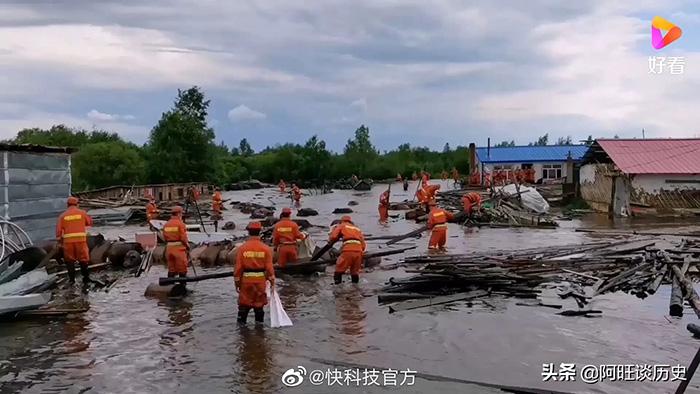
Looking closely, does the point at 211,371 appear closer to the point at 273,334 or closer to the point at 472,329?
the point at 273,334

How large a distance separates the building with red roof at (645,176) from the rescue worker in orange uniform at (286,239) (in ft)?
73.1

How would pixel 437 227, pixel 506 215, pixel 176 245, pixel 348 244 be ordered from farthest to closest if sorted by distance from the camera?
pixel 506 215
pixel 437 227
pixel 176 245
pixel 348 244

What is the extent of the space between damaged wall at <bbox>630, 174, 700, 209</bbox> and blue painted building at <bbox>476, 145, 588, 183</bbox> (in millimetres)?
23882

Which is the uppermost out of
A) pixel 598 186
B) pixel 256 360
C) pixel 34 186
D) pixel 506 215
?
pixel 34 186

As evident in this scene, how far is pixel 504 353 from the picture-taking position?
9.76 metres

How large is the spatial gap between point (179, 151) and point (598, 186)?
43893mm

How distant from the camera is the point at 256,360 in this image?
372 inches

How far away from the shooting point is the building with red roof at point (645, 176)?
32.0 meters

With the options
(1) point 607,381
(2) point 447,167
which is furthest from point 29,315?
(2) point 447,167

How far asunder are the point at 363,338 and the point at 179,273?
18.4 feet

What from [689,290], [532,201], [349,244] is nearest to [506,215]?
[532,201]

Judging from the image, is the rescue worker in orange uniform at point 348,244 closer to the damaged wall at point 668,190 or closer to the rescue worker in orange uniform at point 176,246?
the rescue worker in orange uniform at point 176,246

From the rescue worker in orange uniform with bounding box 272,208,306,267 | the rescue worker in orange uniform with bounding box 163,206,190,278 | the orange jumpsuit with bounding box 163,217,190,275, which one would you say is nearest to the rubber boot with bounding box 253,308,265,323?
the rescue worker in orange uniform with bounding box 163,206,190,278

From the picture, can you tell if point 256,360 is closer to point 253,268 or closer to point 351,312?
point 253,268
